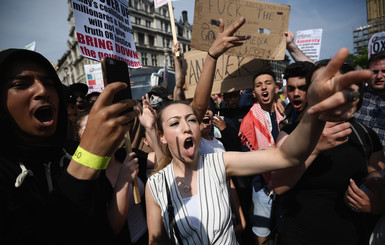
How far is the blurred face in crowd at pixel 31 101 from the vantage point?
1.00 metres

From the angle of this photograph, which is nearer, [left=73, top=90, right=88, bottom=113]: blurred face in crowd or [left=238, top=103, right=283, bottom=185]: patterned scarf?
[left=238, top=103, right=283, bottom=185]: patterned scarf

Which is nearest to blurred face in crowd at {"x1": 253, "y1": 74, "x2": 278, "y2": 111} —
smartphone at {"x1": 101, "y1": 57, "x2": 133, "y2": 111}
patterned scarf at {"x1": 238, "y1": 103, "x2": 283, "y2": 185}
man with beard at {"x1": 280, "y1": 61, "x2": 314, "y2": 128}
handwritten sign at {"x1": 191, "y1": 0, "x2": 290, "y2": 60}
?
patterned scarf at {"x1": 238, "y1": 103, "x2": 283, "y2": 185}

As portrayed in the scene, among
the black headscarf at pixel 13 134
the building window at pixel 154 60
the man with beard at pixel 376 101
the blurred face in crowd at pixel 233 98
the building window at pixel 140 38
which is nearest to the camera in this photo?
the black headscarf at pixel 13 134

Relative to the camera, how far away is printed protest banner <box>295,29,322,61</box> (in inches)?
244

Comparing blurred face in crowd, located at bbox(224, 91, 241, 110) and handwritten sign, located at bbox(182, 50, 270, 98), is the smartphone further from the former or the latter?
blurred face in crowd, located at bbox(224, 91, 241, 110)

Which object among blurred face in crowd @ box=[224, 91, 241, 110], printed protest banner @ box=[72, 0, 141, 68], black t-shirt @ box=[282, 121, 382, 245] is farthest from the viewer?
blurred face in crowd @ box=[224, 91, 241, 110]

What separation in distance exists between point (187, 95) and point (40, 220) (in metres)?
2.60

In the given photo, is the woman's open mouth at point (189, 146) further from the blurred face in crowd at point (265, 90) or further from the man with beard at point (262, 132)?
the blurred face in crowd at point (265, 90)

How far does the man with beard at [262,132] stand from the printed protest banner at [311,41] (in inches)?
167

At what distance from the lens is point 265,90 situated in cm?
301

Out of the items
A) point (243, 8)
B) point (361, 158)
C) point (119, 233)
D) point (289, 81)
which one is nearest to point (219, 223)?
point (119, 233)

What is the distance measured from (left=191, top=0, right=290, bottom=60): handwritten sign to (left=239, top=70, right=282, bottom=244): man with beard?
438mm

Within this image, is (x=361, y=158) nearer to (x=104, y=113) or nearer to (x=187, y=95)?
(x=104, y=113)

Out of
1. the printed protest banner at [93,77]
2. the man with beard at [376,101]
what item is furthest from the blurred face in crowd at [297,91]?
the printed protest banner at [93,77]
